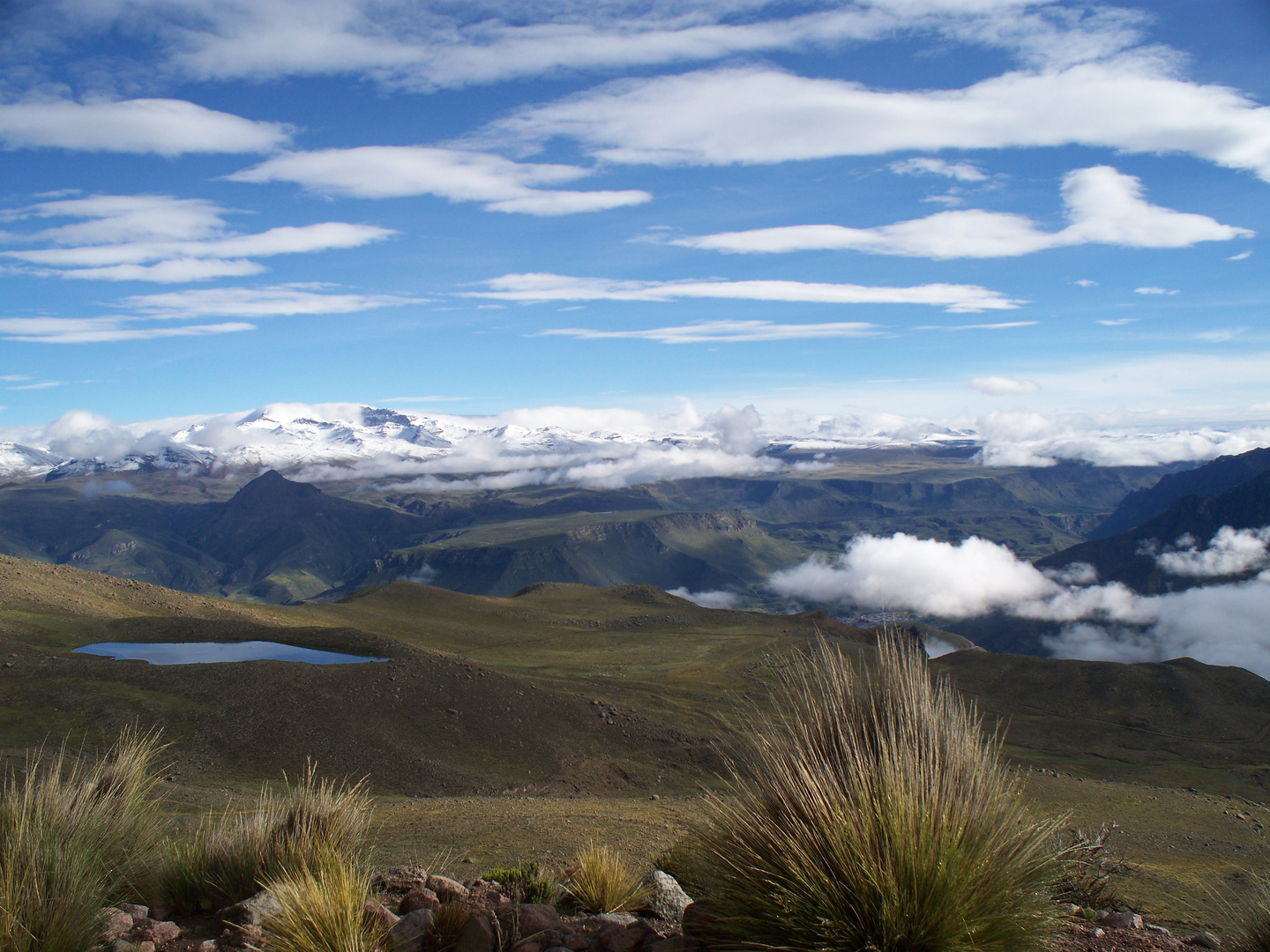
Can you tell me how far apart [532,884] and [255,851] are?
2880 mm

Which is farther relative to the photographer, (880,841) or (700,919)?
(700,919)

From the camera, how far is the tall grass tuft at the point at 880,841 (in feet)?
15.4

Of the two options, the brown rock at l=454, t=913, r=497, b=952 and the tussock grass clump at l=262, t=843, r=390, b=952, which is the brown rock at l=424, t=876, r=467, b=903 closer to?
the brown rock at l=454, t=913, r=497, b=952

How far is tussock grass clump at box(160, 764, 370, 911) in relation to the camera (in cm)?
748

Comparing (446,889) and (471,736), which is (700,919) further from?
(471,736)

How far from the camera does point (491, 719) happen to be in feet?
116

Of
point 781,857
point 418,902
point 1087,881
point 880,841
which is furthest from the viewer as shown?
point 1087,881

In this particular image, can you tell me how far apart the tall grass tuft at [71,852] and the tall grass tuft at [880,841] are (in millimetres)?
5109

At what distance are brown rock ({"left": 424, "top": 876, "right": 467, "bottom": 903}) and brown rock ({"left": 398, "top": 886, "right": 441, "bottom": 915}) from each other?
11cm

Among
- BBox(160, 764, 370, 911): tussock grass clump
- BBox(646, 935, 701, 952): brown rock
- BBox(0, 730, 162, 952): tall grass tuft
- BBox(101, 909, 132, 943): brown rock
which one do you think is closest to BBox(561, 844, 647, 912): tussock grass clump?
BBox(646, 935, 701, 952): brown rock

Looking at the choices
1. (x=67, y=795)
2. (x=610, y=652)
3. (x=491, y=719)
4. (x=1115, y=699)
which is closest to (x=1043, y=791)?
(x=491, y=719)

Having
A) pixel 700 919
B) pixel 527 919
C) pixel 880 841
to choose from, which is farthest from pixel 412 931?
pixel 880 841

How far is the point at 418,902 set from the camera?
709cm

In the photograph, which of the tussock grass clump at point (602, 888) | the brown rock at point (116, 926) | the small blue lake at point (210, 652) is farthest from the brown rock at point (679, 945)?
the small blue lake at point (210, 652)
